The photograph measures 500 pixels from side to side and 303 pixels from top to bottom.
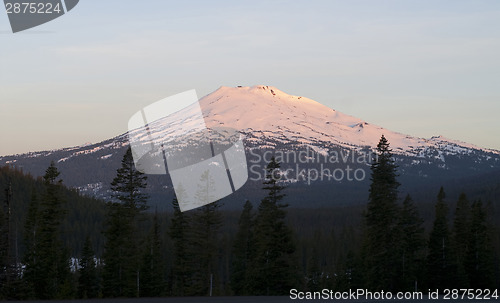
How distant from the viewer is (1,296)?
5012cm

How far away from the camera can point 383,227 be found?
57.9 metres

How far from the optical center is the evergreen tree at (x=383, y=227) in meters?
57.5

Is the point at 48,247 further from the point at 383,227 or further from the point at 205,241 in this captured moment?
the point at 383,227

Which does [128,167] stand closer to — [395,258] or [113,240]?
[113,240]

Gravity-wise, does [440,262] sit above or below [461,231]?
below

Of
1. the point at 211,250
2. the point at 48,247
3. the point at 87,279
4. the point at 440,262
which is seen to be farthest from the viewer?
the point at 87,279

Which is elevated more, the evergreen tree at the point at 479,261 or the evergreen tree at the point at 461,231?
the evergreen tree at the point at 461,231

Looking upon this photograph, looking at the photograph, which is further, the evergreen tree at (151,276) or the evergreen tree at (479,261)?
the evergreen tree at (479,261)

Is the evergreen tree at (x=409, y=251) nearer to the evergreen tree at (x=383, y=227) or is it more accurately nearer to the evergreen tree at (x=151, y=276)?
the evergreen tree at (x=383, y=227)

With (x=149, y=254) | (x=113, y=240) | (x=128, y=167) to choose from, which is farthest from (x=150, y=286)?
(x=128, y=167)

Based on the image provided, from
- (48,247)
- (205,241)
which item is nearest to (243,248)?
(205,241)

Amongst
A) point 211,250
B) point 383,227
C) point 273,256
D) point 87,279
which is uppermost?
point 383,227

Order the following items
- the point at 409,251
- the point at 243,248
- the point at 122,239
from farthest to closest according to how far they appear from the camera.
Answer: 1. the point at 243,248
2. the point at 409,251
3. the point at 122,239

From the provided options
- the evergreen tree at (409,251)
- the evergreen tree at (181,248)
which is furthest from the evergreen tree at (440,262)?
the evergreen tree at (181,248)
